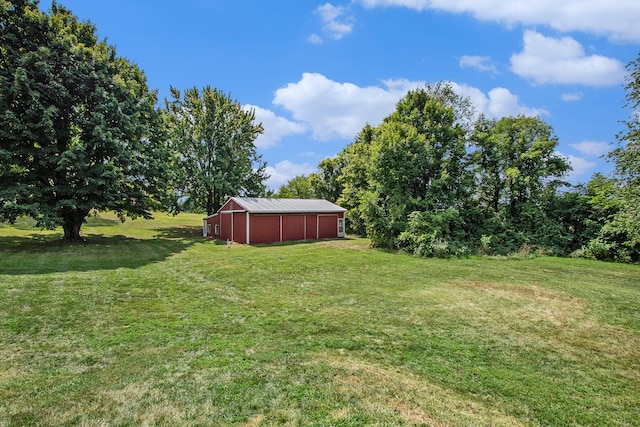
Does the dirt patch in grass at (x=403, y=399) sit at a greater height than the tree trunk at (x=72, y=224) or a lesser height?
lesser

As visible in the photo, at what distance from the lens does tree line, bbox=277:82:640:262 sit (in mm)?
16812

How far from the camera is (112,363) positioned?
13.9 feet

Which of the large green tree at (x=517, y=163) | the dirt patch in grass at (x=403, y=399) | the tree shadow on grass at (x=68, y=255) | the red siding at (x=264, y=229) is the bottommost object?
the dirt patch in grass at (x=403, y=399)

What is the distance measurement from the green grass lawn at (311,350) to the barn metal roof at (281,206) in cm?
1104

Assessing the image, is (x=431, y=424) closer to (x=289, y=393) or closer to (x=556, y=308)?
(x=289, y=393)

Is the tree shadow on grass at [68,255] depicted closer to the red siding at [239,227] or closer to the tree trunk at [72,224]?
the tree trunk at [72,224]

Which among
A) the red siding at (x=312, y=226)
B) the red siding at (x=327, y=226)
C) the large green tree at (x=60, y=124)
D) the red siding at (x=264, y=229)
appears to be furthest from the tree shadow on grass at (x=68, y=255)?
the red siding at (x=327, y=226)

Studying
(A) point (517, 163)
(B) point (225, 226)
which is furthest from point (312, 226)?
(A) point (517, 163)

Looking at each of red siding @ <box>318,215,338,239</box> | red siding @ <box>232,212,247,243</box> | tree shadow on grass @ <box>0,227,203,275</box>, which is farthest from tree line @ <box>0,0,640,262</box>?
red siding @ <box>318,215,338,239</box>

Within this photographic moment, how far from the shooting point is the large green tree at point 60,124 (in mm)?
14375

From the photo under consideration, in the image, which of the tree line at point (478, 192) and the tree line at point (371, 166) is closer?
the tree line at point (371, 166)

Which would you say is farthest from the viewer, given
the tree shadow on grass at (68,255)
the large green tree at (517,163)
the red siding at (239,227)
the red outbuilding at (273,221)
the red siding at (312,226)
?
the red siding at (312,226)

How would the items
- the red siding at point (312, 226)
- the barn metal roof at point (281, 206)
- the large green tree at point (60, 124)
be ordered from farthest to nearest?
the red siding at point (312, 226), the barn metal roof at point (281, 206), the large green tree at point (60, 124)

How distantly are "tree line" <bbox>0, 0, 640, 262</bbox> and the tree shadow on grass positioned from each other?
1.36 metres
